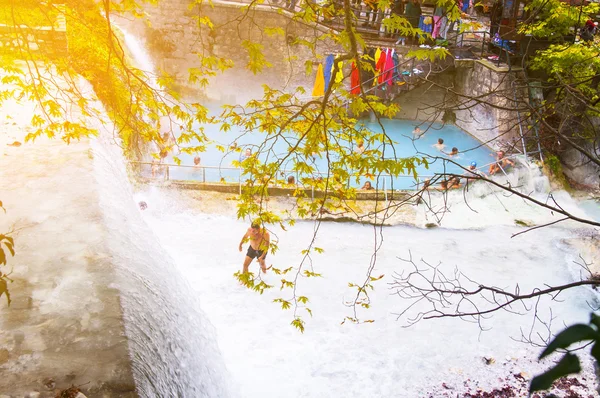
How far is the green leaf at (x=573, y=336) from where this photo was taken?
2.74 ft

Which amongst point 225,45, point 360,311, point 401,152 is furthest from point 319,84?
point 360,311

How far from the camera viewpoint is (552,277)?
8266 mm

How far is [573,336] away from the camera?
839 mm

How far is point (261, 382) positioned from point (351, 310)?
6.48 feet

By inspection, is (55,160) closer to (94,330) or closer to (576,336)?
(94,330)

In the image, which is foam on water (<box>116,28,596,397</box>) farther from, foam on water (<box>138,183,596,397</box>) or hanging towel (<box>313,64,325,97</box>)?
hanging towel (<box>313,64,325,97</box>)

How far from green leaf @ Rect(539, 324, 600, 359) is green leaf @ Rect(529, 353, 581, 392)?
3 cm

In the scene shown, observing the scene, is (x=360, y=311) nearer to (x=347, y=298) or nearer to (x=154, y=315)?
(x=347, y=298)

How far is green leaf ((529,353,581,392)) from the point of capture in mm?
818

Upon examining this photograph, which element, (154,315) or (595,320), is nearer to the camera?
(595,320)

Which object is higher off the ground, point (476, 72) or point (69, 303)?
point (476, 72)

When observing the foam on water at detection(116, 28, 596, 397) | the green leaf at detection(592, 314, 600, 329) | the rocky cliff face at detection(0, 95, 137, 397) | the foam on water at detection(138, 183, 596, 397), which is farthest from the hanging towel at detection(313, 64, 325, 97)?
the green leaf at detection(592, 314, 600, 329)

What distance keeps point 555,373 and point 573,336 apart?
0.24 ft

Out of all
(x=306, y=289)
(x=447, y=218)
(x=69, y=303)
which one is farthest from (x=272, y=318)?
(x=447, y=218)
